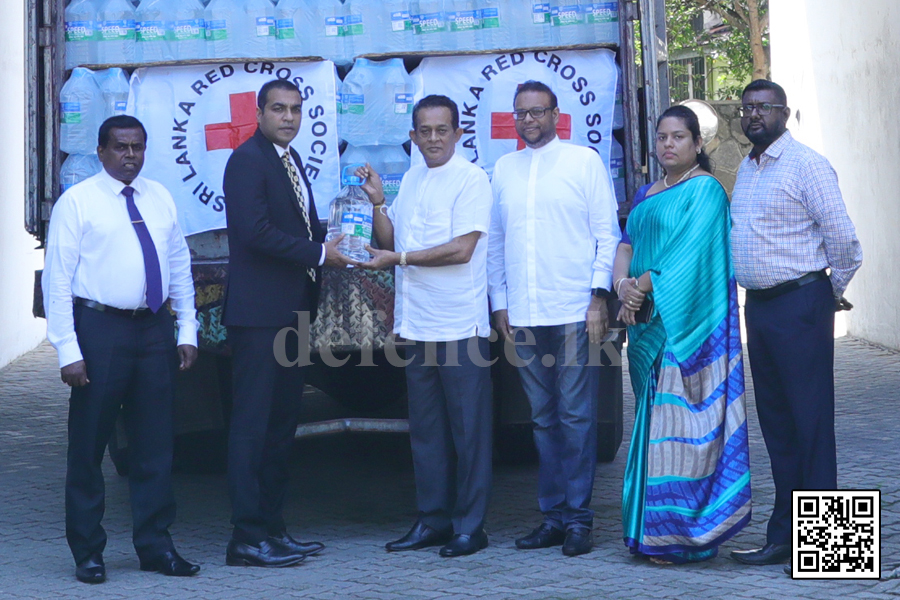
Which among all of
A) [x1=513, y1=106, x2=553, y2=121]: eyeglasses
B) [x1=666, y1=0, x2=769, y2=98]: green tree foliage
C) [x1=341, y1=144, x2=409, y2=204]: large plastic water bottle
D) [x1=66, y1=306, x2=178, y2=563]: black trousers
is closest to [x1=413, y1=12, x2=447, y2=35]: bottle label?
[x1=341, y1=144, x2=409, y2=204]: large plastic water bottle

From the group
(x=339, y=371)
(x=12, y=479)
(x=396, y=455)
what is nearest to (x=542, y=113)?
(x=339, y=371)

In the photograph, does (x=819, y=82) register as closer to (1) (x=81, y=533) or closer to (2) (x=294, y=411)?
(2) (x=294, y=411)

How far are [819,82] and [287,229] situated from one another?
9.24 meters

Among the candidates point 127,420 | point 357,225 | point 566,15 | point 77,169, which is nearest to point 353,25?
point 566,15

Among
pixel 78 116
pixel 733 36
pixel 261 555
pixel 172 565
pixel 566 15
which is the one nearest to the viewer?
pixel 172 565

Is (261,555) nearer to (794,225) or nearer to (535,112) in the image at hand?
(535,112)

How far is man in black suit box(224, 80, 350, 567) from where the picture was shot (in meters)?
4.79

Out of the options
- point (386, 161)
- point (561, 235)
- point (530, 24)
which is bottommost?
point (561, 235)

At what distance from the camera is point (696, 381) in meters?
4.74

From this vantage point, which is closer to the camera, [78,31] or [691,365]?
[691,365]

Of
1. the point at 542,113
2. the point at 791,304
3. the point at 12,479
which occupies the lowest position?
the point at 12,479

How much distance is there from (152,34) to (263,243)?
4.54ft

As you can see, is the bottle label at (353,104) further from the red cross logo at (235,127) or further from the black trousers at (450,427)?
the black trousers at (450,427)

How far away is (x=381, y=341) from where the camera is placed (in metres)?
5.16
